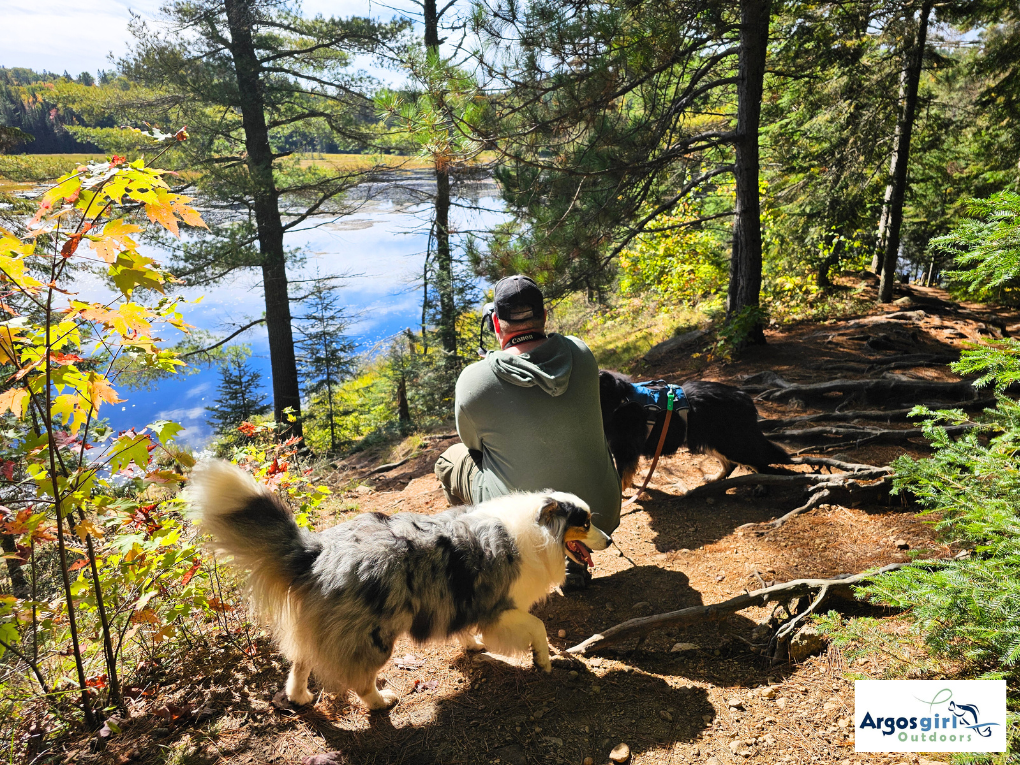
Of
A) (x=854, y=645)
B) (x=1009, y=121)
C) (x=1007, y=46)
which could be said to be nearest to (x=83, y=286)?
(x=854, y=645)

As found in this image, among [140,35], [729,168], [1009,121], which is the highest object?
[140,35]

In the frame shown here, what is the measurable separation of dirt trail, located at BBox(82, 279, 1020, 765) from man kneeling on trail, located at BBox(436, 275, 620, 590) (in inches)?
32.4

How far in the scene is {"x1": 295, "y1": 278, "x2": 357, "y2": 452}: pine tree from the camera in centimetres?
1463

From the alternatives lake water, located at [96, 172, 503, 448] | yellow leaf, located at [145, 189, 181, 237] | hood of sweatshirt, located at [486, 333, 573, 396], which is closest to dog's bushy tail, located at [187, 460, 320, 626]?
yellow leaf, located at [145, 189, 181, 237]

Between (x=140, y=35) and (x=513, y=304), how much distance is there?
36.2 ft

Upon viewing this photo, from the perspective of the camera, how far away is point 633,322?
1630 cm

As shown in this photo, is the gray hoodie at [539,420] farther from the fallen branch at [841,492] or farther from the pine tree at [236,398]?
the pine tree at [236,398]

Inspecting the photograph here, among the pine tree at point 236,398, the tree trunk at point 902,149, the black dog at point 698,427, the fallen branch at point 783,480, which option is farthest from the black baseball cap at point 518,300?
the pine tree at point 236,398

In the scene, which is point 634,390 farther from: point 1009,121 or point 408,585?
point 1009,121

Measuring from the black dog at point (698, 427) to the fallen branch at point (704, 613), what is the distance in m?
1.68

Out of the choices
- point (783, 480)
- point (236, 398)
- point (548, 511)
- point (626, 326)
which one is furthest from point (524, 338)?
point (236, 398)

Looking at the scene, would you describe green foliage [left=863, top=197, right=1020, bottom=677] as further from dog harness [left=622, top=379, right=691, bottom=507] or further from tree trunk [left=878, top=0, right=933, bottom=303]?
tree trunk [left=878, top=0, right=933, bottom=303]

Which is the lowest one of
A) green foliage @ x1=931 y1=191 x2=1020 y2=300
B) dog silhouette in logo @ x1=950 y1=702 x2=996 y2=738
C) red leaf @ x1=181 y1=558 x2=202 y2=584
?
dog silhouette in logo @ x1=950 y1=702 x2=996 y2=738

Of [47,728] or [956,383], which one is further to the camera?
[956,383]
